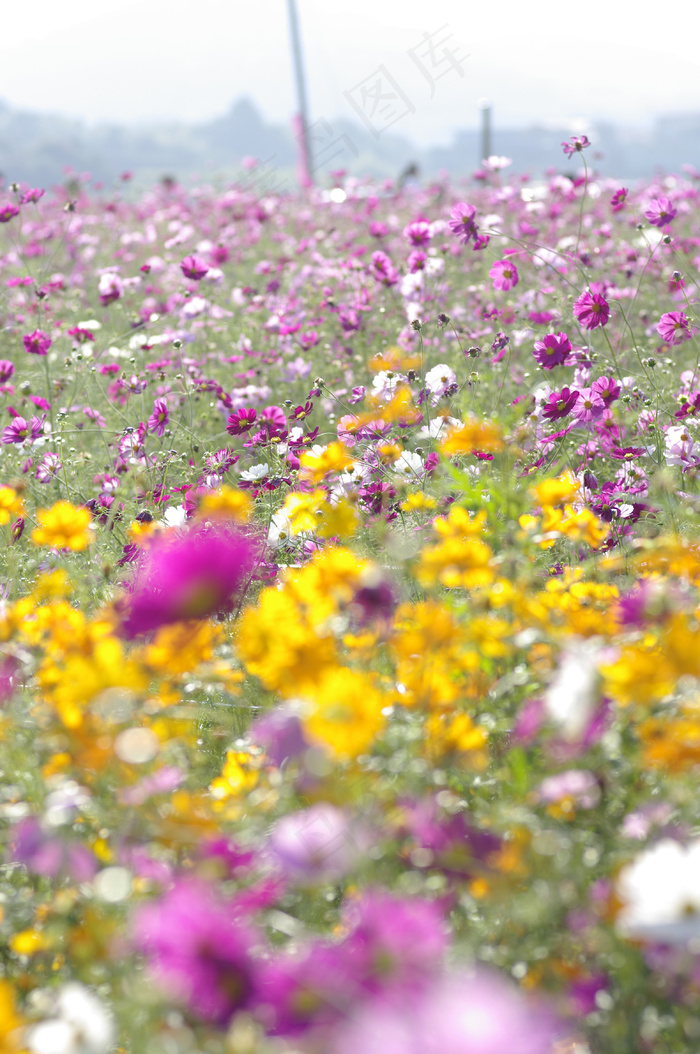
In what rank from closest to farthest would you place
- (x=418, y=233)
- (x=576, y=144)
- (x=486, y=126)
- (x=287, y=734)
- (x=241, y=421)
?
(x=287, y=734), (x=241, y=421), (x=576, y=144), (x=418, y=233), (x=486, y=126)

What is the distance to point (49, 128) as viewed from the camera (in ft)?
278

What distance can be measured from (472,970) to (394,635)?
1.39 ft

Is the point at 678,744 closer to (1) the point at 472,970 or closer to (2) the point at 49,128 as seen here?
(1) the point at 472,970

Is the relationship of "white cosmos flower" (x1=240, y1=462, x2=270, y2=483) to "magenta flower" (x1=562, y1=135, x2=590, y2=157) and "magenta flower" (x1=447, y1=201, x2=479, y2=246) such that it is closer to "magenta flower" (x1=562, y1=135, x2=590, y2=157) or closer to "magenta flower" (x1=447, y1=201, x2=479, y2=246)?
"magenta flower" (x1=447, y1=201, x2=479, y2=246)

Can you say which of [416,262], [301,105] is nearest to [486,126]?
[301,105]

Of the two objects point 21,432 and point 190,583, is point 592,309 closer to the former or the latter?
point 190,583

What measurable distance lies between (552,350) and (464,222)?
78cm

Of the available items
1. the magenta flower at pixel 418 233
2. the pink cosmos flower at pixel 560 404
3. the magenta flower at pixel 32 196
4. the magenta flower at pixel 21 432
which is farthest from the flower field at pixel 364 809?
the magenta flower at pixel 32 196

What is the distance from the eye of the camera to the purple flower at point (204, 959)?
78 cm

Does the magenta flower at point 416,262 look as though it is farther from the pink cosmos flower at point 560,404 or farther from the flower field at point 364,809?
the flower field at point 364,809

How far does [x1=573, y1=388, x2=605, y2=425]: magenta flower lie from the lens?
6.98ft

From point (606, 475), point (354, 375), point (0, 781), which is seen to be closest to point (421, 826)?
point (0, 781)

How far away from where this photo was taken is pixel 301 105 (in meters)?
12.1

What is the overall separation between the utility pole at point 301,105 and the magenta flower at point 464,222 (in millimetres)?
8883
